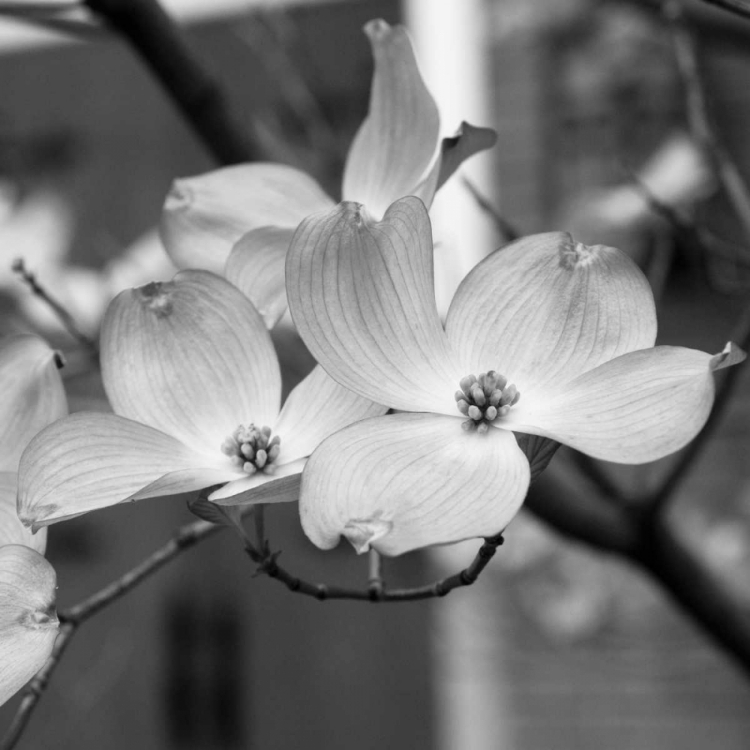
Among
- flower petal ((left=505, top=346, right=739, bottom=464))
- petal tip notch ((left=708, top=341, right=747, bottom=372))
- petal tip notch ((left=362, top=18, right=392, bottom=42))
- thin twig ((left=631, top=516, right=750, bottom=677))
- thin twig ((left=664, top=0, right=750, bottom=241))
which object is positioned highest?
petal tip notch ((left=362, top=18, right=392, bottom=42))

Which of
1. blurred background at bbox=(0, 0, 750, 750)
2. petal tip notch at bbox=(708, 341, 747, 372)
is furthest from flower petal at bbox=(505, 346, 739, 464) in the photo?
blurred background at bbox=(0, 0, 750, 750)

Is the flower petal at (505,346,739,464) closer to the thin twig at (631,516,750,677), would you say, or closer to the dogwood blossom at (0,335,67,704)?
the dogwood blossom at (0,335,67,704)

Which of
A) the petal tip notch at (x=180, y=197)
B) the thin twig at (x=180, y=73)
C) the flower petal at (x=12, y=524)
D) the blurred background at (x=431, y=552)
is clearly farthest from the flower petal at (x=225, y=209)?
the blurred background at (x=431, y=552)

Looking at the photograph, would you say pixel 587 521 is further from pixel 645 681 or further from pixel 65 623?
pixel 645 681

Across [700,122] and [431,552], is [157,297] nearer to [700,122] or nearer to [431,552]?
[700,122]

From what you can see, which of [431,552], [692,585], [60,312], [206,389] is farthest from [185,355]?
[431,552]

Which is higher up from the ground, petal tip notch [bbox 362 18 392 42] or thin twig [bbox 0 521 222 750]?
petal tip notch [bbox 362 18 392 42]
